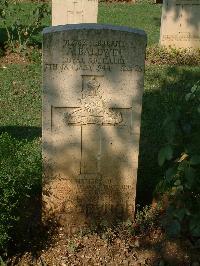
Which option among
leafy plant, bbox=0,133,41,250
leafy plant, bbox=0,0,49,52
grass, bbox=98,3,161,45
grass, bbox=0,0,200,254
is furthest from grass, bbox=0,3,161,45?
leafy plant, bbox=0,133,41,250

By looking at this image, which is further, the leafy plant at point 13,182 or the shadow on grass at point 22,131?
the shadow on grass at point 22,131

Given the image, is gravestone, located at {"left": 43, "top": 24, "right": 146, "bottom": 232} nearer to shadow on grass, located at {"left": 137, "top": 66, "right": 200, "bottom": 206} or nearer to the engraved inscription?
the engraved inscription

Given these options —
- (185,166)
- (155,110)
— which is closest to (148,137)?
(155,110)

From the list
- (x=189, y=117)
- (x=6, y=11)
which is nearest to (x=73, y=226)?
(x=189, y=117)

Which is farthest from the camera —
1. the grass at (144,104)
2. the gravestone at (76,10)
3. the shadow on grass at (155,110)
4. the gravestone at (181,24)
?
the gravestone at (181,24)

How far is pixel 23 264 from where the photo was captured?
12.6ft

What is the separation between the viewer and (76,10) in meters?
9.30

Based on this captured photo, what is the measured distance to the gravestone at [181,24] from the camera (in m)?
9.53

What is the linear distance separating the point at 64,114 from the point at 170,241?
1374 mm

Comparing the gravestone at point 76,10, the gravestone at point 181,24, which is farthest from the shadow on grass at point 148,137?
the gravestone at point 76,10

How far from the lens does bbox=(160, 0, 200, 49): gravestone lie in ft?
31.3

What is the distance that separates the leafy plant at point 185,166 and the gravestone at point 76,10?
5.94 meters

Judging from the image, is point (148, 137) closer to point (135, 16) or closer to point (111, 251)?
point (111, 251)

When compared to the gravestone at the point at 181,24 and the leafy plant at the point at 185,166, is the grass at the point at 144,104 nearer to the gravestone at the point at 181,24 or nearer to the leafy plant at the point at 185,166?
the leafy plant at the point at 185,166
